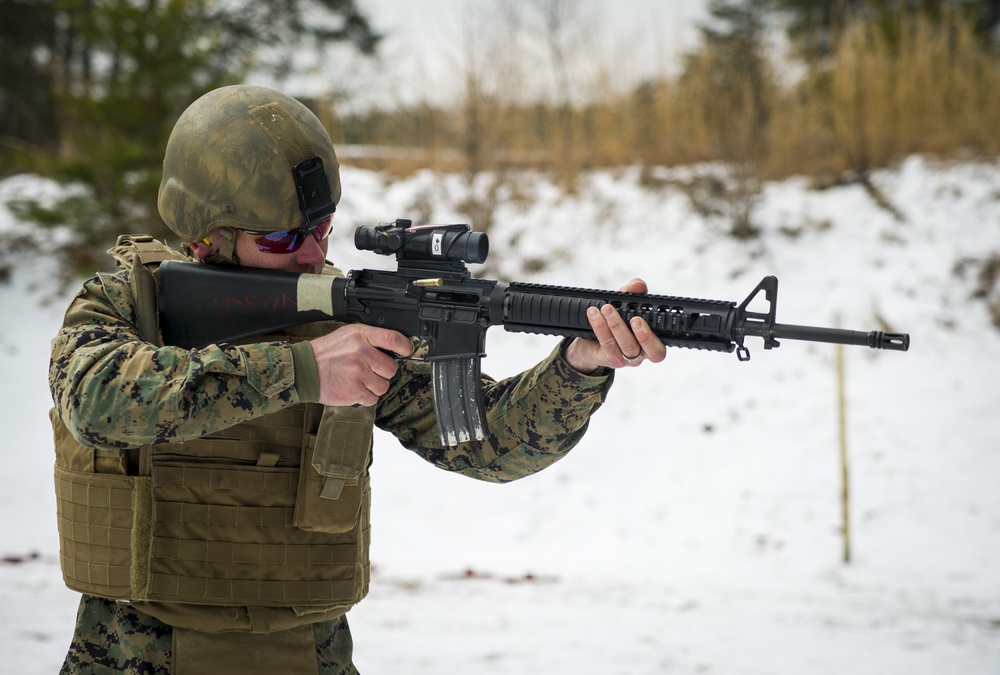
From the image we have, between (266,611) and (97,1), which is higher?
(97,1)

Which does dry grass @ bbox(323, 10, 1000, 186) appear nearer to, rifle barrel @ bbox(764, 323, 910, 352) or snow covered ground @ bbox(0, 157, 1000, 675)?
snow covered ground @ bbox(0, 157, 1000, 675)

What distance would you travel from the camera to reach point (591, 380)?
2.03m

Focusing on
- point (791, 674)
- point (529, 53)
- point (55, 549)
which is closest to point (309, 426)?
point (791, 674)

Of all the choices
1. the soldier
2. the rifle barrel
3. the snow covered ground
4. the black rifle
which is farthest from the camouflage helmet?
the snow covered ground

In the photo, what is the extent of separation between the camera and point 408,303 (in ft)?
6.77

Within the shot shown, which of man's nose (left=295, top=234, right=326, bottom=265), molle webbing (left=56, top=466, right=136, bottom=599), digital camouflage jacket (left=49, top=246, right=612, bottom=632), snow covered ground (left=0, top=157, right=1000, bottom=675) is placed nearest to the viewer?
digital camouflage jacket (left=49, top=246, right=612, bottom=632)

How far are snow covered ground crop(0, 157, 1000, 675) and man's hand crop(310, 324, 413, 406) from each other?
9.26 feet

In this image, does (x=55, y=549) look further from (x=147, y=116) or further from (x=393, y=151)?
(x=393, y=151)

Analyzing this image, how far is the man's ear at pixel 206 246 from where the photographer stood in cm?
215

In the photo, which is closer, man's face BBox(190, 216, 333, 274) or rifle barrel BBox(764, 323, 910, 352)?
rifle barrel BBox(764, 323, 910, 352)

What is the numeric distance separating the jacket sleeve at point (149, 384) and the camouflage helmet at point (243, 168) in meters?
0.36

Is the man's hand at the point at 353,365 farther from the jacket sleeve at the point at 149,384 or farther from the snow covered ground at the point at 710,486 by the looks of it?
the snow covered ground at the point at 710,486

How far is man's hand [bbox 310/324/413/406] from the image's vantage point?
1854 mm

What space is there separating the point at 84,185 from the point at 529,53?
5.16 meters
